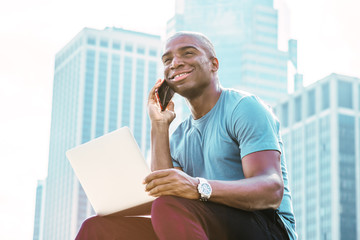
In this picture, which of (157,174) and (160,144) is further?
(160,144)

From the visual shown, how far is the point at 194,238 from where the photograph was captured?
2.49 m

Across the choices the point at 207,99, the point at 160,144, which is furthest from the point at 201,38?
the point at 160,144

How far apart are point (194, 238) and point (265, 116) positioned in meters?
0.85

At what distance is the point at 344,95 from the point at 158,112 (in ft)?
312

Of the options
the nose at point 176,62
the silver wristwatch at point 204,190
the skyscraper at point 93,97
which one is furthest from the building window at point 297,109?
the silver wristwatch at point 204,190

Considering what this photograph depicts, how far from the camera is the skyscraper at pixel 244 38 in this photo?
132500 mm

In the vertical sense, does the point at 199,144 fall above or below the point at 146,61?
below

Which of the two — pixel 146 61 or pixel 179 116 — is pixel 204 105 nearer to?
pixel 179 116

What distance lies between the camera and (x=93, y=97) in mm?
127000

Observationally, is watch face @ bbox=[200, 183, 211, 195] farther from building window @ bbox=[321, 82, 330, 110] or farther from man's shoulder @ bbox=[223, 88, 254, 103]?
building window @ bbox=[321, 82, 330, 110]

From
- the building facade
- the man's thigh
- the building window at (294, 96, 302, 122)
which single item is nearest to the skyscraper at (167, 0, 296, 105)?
the building window at (294, 96, 302, 122)

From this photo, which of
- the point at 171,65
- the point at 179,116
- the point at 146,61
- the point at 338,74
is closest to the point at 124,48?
the point at 146,61

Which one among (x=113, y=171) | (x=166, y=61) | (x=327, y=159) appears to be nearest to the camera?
(x=113, y=171)

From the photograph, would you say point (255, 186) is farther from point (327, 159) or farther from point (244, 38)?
point (244, 38)
